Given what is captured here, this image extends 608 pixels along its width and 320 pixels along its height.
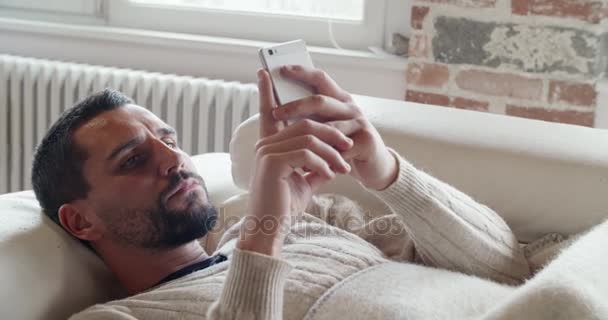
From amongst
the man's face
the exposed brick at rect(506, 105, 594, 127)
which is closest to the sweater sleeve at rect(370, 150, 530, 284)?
the man's face

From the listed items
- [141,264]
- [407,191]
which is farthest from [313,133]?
[141,264]

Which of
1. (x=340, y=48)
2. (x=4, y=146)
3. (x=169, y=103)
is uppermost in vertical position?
(x=340, y=48)

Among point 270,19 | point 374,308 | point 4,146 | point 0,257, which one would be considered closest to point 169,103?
point 270,19

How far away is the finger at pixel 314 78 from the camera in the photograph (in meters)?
1.18

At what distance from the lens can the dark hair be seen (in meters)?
1.41

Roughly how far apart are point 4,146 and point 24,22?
409mm

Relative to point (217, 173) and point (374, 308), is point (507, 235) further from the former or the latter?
point (217, 173)

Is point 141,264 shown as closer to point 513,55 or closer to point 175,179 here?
point 175,179

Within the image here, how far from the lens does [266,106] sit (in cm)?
119

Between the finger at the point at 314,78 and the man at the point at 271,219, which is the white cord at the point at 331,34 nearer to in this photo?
the man at the point at 271,219

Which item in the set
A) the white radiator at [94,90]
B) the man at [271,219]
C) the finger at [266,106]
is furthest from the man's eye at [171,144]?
the white radiator at [94,90]

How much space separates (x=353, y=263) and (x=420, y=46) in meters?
1.08

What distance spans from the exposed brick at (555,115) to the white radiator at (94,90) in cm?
72

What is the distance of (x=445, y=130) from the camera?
59.1 inches
